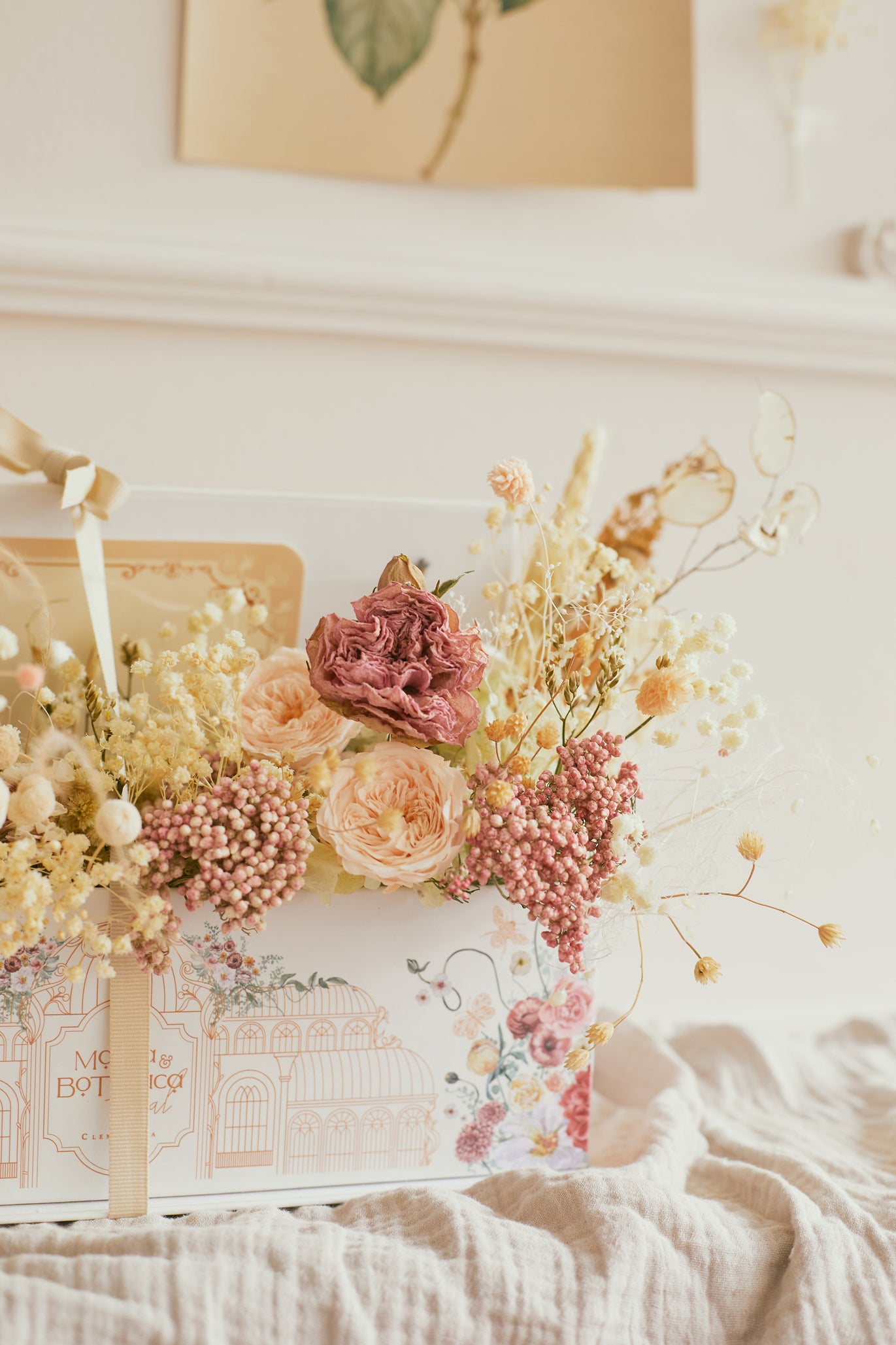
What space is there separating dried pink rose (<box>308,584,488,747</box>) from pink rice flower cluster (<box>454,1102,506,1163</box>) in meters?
0.27

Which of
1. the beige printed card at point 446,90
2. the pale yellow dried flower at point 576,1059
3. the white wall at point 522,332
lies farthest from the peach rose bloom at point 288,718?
the beige printed card at point 446,90

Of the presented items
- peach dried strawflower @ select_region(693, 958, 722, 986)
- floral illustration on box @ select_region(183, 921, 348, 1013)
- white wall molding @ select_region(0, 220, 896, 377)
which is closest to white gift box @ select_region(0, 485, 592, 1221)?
floral illustration on box @ select_region(183, 921, 348, 1013)

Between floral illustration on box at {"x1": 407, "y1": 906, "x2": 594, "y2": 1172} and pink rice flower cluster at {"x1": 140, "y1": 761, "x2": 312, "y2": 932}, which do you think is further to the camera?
floral illustration on box at {"x1": 407, "y1": 906, "x2": 594, "y2": 1172}

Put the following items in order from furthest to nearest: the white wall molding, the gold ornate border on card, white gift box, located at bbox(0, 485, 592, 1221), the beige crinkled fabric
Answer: the white wall molding → the gold ornate border on card → white gift box, located at bbox(0, 485, 592, 1221) → the beige crinkled fabric

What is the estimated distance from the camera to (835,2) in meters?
1.05

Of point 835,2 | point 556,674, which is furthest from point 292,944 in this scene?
point 835,2

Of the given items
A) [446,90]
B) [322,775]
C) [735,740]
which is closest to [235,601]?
[322,775]

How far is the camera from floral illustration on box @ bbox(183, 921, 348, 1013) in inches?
24.5

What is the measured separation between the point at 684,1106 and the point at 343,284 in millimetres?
742

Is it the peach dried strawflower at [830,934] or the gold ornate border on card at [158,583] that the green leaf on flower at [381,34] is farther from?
the peach dried strawflower at [830,934]

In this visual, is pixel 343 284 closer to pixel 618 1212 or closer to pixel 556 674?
pixel 556 674

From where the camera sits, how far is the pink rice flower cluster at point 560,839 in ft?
1.87

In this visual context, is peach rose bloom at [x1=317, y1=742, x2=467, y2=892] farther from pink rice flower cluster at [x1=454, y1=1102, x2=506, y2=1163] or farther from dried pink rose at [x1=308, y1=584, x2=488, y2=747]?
pink rice flower cluster at [x1=454, y1=1102, x2=506, y2=1163]

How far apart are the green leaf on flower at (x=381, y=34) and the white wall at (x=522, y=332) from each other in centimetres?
10
